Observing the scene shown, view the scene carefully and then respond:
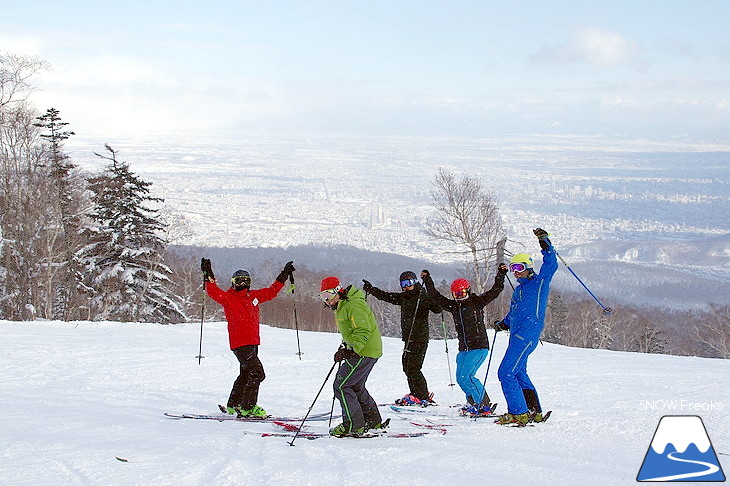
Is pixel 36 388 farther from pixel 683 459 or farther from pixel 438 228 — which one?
pixel 438 228

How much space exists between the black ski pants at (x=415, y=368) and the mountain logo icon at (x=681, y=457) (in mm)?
3307

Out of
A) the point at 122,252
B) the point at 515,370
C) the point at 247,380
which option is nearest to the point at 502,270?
the point at 515,370

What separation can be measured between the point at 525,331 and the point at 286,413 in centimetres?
318

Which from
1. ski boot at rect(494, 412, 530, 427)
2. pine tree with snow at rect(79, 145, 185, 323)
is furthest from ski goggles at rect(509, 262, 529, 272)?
pine tree with snow at rect(79, 145, 185, 323)

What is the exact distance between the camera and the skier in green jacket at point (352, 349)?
6.28 m

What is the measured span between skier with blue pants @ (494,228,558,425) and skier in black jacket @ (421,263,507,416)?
2.55 ft

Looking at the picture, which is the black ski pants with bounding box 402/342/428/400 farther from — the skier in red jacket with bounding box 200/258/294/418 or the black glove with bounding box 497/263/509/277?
the skier in red jacket with bounding box 200/258/294/418

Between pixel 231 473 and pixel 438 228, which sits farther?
pixel 438 228

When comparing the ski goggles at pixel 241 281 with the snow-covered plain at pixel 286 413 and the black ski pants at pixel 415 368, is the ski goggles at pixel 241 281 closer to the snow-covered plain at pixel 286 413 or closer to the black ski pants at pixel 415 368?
the snow-covered plain at pixel 286 413

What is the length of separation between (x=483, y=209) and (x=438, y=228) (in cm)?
246

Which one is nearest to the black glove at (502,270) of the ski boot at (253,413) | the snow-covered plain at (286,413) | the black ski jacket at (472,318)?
the black ski jacket at (472,318)

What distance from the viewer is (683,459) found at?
16.2ft

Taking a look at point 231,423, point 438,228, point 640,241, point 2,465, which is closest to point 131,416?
point 231,423

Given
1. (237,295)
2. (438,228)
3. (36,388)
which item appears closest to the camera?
(237,295)
